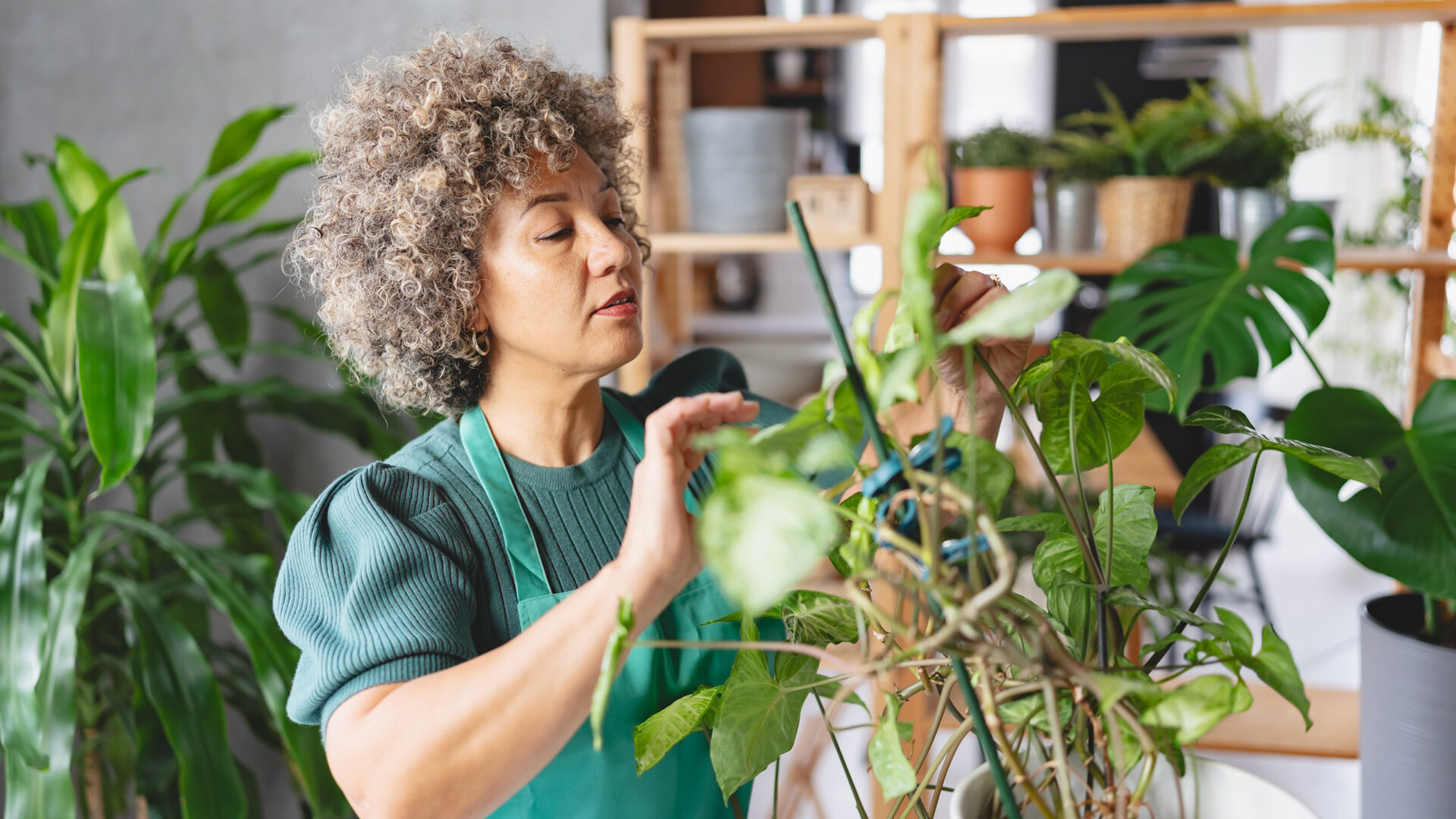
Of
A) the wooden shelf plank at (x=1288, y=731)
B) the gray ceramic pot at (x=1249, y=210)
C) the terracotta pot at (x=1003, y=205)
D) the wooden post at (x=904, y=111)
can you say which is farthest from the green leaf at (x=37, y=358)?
the gray ceramic pot at (x=1249, y=210)

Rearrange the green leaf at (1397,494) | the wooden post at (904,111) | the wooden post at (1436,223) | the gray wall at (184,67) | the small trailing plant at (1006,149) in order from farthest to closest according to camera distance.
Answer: the small trailing plant at (1006,149), the gray wall at (184,67), the wooden post at (904,111), the wooden post at (1436,223), the green leaf at (1397,494)

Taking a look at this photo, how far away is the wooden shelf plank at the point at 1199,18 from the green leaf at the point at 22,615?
1.54 metres

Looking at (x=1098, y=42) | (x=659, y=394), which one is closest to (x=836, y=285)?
(x=1098, y=42)

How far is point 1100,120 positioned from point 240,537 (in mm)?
1765

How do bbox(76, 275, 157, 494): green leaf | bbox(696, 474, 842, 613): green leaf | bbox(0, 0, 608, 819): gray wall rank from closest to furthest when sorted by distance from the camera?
bbox(696, 474, 842, 613): green leaf < bbox(76, 275, 157, 494): green leaf < bbox(0, 0, 608, 819): gray wall

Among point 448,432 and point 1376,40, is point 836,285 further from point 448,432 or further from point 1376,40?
point 448,432

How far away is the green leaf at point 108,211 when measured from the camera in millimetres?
1560

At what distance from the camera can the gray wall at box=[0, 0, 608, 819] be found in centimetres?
192

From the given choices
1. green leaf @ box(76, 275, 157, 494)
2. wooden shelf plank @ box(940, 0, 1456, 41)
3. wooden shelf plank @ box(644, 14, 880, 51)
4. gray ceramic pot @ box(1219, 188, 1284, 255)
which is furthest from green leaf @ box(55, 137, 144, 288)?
gray ceramic pot @ box(1219, 188, 1284, 255)

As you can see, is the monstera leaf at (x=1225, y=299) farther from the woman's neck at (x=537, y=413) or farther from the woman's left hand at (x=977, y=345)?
the woman's neck at (x=537, y=413)

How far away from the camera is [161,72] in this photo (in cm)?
198

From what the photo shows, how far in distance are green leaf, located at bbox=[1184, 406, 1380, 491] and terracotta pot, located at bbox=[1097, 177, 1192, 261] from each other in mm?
1217

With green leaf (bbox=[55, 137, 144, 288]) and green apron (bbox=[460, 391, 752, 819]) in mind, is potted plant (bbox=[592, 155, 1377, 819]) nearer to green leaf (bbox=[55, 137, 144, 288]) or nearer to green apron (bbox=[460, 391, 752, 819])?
green apron (bbox=[460, 391, 752, 819])

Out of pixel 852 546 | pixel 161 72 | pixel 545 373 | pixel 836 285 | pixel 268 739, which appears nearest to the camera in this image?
pixel 852 546
